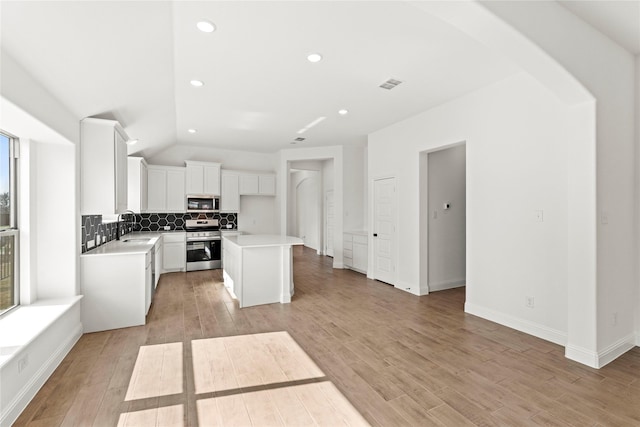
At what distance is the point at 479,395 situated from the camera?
2.14m

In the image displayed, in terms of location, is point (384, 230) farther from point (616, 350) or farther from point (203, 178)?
point (203, 178)

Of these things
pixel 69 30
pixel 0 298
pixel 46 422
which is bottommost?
pixel 46 422

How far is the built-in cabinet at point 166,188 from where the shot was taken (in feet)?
20.8

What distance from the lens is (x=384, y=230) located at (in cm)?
547

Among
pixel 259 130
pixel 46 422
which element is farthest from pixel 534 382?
pixel 259 130

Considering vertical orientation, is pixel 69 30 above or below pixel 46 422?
above

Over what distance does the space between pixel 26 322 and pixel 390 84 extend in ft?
13.7

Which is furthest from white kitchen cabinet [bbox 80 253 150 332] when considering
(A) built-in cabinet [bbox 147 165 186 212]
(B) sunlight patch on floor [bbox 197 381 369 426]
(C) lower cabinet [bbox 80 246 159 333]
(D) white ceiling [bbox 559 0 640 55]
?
(D) white ceiling [bbox 559 0 640 55]

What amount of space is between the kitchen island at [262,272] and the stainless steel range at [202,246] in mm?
2370

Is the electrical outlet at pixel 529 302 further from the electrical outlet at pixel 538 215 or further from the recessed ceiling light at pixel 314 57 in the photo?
the recessed ceiling light at pixel 314 57

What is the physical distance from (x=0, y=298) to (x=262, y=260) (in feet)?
8.35

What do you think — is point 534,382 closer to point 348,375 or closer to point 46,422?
point 348,375

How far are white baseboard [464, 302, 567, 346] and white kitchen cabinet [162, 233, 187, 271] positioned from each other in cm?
538

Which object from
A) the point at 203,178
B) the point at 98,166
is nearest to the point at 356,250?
the point at 203,178
